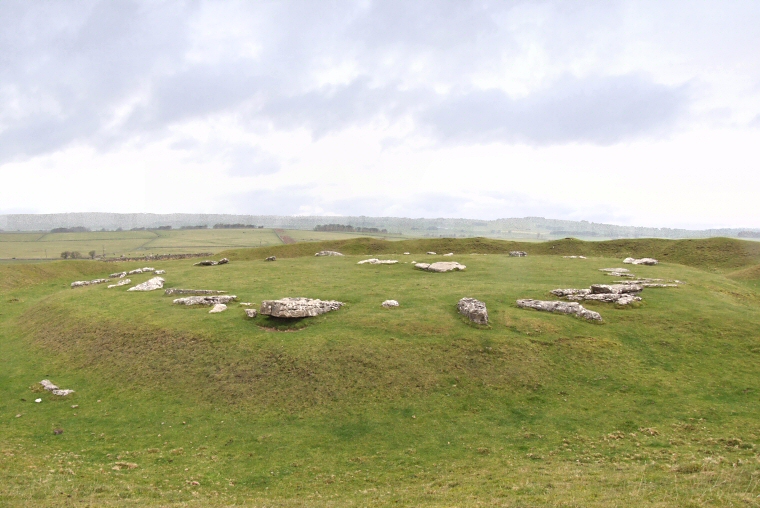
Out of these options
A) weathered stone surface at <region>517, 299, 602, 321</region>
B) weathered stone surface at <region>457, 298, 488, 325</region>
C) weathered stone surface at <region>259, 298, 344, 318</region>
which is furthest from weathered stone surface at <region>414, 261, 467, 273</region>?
weathered stone surface at <region>259, 298, 344, 318</region>

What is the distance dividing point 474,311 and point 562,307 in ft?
28.4

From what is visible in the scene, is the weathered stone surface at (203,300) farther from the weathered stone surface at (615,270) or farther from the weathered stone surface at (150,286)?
the weathered stone surface at (615,270)

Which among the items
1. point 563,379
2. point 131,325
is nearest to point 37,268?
point 131,325

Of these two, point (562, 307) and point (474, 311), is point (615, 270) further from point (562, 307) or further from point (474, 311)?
point (474, 311)

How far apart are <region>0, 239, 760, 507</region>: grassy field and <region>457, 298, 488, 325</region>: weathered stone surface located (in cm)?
81

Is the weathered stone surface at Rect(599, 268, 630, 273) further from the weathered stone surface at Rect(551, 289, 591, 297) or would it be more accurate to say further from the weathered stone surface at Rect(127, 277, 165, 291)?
the weathered stone surface at Rect(127, 277, 165, 291)

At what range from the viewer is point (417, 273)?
52.5 m

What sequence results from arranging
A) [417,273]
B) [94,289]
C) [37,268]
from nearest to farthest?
[94,289], [417,273], [37,268]

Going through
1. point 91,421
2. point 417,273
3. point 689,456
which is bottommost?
point 91,421

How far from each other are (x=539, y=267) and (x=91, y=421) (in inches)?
2081

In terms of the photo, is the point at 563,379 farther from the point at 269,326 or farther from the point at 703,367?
the point at 269,326

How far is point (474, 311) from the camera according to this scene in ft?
102

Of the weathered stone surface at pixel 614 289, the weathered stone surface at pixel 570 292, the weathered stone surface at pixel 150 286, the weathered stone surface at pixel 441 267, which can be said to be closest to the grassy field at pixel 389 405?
the weathered stone surface at pixel 614 289

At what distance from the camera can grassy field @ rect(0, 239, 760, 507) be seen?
15.5m
